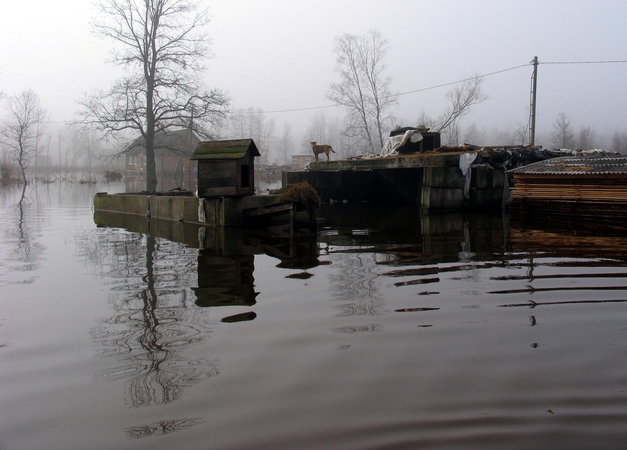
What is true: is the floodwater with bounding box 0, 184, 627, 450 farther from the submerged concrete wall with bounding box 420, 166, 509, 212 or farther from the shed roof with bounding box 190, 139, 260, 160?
the submerged concrete wall with bounding box 420, 166, 509, 212

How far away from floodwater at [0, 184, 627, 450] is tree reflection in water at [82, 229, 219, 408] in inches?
1.0

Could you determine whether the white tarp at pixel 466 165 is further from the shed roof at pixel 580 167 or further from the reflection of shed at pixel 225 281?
the reflection of shed at pixel 225 281

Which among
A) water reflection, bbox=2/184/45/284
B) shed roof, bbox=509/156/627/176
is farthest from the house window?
shed roof, bbox=509/156/627/176

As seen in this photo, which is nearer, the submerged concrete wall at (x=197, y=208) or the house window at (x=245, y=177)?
the submerged concrete wall at (x=197, y=208)

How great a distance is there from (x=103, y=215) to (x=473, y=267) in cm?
1663

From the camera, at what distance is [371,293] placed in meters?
7.25

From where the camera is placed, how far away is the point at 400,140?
2727 centimetres

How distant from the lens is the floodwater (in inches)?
142

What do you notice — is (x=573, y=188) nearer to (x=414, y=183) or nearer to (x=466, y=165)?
(x=466, y=165)

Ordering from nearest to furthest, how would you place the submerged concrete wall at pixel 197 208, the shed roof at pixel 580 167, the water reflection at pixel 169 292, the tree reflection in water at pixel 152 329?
the tree reflection in water at pixel 152 329, the water reflection at pixel 169 292, the submerged concrete wall at pixel 197 208, the shed roof at pixel 580 167

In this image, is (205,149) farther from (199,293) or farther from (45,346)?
(45,346)

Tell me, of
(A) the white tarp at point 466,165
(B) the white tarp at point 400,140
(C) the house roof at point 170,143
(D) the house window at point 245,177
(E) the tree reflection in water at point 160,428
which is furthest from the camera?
(C) the house roof at point 170,143

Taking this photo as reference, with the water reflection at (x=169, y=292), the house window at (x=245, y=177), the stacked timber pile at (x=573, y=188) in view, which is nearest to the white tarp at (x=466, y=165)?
the stacked timber pile at (x=573, y=188)

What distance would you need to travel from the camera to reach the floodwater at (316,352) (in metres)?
3.60
